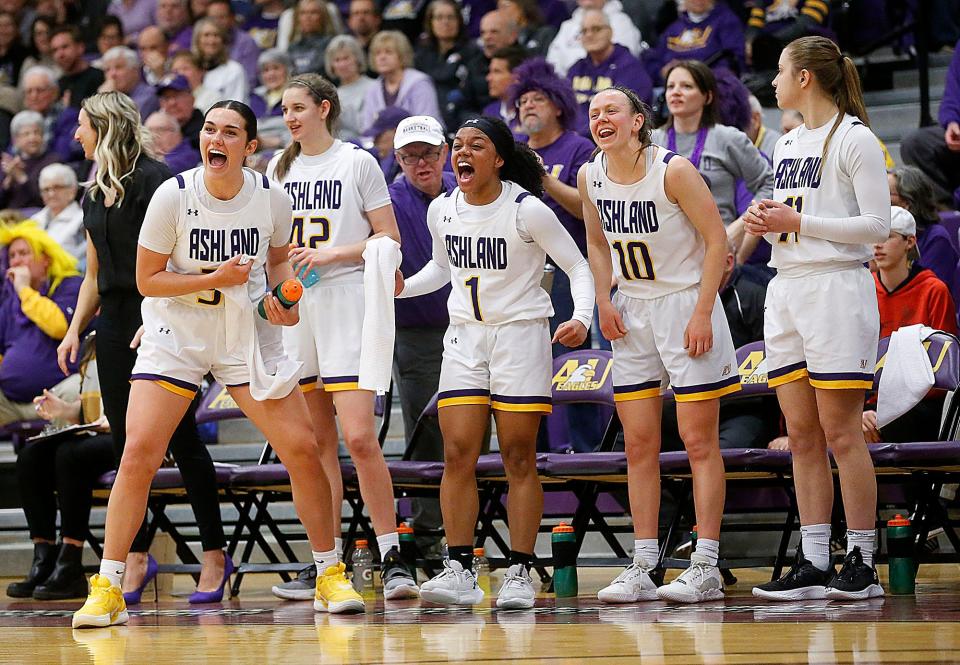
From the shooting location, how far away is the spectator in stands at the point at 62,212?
31.5ft

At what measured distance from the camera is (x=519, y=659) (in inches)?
138

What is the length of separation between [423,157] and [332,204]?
0.66m

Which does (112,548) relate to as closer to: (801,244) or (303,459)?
(303,459)

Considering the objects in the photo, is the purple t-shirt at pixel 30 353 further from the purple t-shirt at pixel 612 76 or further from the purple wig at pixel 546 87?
the purple t-shirt at pixel 612 76

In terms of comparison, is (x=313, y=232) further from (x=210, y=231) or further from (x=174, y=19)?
(x=174, y=19)

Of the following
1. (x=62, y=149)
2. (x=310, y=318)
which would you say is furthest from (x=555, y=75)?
(x=62, y=149)

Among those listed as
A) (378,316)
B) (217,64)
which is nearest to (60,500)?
(378,316)

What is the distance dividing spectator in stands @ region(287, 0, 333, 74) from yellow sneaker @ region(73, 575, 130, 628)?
6.54 metres

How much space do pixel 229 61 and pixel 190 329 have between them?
6.49 m

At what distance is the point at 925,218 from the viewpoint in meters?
6.55

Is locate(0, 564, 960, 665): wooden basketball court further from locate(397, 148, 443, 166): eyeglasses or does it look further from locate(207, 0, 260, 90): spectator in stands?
locate(207, 0, 260, 90): spectator in stands

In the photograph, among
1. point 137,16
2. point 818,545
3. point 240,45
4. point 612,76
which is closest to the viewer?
point 818,545

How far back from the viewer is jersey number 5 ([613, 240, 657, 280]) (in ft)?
17.0

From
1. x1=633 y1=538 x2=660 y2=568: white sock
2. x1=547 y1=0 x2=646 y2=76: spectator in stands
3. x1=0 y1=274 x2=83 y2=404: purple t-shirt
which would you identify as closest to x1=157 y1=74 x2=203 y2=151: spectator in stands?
x1=0 y1=274 x2=83 y2=404: purple t-shirt
